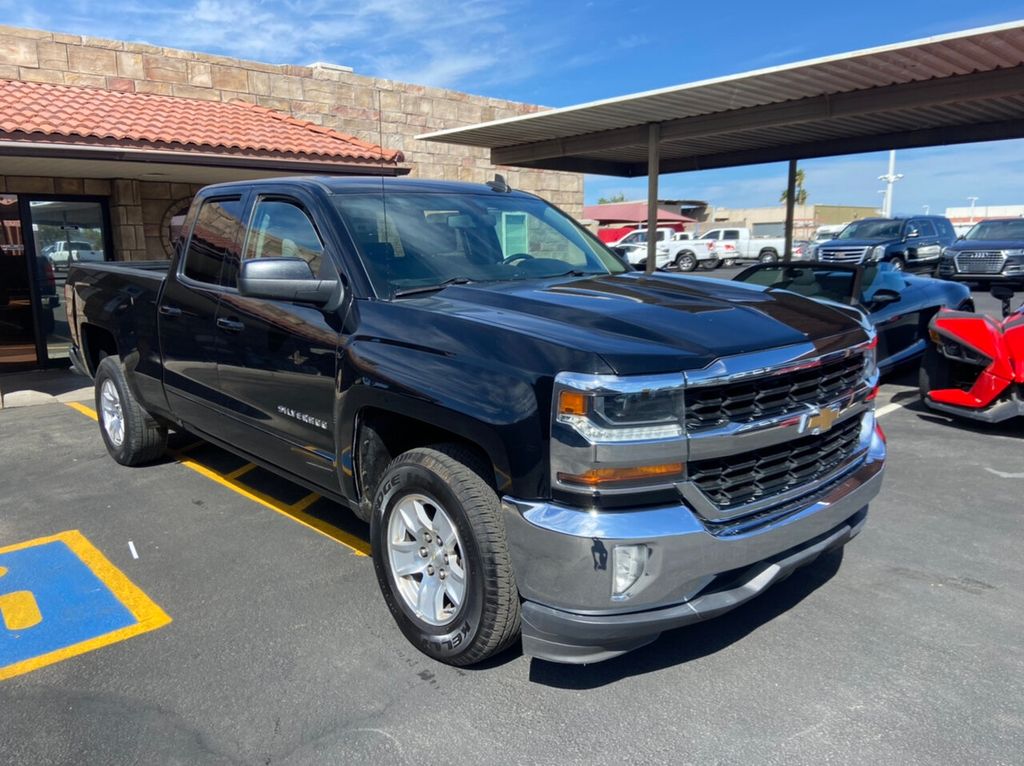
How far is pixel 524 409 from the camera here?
264cm

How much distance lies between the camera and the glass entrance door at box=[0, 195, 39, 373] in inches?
412

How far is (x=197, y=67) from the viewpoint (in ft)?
40.5

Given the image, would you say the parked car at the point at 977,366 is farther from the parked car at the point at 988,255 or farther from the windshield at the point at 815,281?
the parked car at the point at 988,255

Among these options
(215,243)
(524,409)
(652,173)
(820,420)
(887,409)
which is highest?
(652,173)

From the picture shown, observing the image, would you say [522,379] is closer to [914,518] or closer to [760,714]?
[760,714]

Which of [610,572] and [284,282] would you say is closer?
[610,572]

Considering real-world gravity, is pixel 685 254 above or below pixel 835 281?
below

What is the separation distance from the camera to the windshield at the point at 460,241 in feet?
11.9

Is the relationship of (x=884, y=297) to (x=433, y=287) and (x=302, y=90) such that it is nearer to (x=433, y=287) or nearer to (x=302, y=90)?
(x=433, y=287)

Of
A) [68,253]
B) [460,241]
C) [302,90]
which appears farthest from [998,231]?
[68,253]

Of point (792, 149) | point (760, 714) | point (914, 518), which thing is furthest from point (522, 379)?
point (792, 149)

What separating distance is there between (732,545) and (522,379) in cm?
92

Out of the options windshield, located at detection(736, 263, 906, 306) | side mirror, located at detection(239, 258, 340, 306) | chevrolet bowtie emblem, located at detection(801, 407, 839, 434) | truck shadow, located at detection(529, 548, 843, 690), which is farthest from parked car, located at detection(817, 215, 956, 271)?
side mirror, located at detection(239, 258, 340, 306)

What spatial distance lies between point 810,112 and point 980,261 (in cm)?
1263
